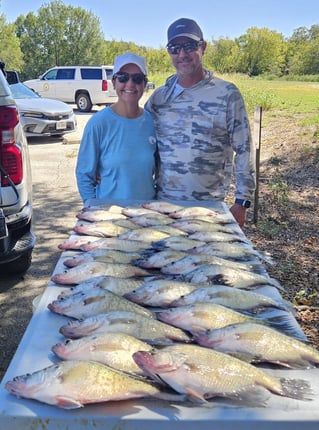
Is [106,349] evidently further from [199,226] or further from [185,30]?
[185,30]

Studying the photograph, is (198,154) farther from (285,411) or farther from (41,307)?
(285,411)

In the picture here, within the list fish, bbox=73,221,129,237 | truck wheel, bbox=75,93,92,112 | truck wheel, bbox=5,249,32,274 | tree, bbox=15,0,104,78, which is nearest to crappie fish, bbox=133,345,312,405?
fish, bbox=73,221,129,237

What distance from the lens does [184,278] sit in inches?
81.5

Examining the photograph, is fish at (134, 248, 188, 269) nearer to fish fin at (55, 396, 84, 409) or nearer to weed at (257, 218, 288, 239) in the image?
fish fin at (55, 396, 84, 409)

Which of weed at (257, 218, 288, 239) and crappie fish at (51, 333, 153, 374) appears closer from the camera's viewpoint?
crappie fish at (51, 333, 153, 374)

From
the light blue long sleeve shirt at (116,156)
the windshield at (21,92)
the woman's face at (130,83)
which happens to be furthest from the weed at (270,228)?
the windshield at (21,92)

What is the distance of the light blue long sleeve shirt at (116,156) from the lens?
127 inches

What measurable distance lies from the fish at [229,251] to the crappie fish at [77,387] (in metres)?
1.02

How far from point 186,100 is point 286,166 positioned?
301 inches

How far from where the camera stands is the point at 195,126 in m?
3.42

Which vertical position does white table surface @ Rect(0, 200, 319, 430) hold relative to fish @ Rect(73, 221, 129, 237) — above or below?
below

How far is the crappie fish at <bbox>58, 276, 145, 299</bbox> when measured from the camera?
1.91 meters

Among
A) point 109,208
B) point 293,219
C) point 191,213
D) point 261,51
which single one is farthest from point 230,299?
point 261,51

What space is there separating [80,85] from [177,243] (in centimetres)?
2159
